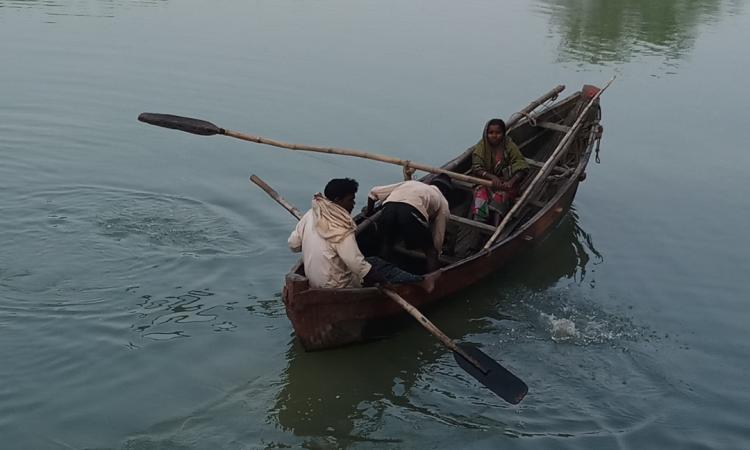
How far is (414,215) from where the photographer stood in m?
6.80

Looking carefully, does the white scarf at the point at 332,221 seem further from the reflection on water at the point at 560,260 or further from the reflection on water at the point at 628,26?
the reflection on water at the point at 628,26

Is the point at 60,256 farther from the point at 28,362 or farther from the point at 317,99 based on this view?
the point at 317,99

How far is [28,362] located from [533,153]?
6.48 metres

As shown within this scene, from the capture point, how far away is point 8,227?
26.1 ft

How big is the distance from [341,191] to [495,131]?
2683 millimetres

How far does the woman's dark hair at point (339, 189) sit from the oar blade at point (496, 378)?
1402mm

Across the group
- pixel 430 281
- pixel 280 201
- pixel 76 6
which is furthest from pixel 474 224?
pixel 76 6

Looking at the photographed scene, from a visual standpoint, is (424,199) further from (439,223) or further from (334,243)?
(334,243)

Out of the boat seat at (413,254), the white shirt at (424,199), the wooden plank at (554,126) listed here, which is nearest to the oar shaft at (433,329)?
the white shirt at (424,199)

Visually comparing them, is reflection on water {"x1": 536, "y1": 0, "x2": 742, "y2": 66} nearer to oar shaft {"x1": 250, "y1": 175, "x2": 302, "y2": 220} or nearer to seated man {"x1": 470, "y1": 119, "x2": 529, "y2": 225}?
seated man {"x1": 470, "y1": 119, "x2": 529, "y2": 225}

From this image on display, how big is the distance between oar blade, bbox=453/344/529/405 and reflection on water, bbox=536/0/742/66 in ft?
41.0

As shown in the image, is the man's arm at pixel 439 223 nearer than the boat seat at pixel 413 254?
Yes

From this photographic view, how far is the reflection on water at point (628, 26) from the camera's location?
18.4 m

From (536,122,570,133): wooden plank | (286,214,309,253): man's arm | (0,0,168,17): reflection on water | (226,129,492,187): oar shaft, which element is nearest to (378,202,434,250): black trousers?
(226,129,492,187): oar shaft
